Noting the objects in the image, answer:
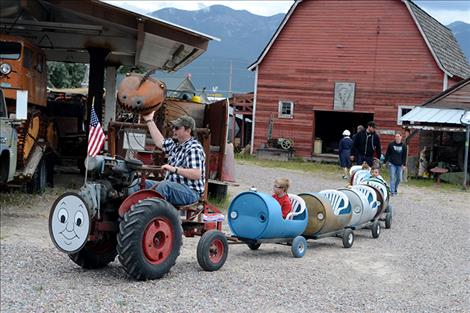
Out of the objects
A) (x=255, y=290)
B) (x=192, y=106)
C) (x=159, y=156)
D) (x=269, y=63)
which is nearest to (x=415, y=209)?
(x=192, y=106)

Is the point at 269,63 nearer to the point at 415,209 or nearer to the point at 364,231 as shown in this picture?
the point at 415,209

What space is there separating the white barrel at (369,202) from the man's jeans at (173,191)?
14.2 ft

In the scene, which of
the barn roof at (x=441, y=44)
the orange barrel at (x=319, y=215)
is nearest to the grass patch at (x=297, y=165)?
the barn roof at (x=441, y=44)

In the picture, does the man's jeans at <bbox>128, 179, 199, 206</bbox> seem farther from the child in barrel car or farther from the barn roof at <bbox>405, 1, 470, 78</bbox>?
the barn roof at <bbox>405, 1, 470, 78</bbox>

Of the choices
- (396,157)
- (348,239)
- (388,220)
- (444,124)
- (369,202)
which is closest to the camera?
(348,239)

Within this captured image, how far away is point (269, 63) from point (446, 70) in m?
8.14

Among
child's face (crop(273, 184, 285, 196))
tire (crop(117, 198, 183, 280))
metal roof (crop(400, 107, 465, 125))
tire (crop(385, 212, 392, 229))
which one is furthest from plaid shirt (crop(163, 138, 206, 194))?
metal roof (crop(400, 107, 465, 125))

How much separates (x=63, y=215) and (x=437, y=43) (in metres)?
28.2

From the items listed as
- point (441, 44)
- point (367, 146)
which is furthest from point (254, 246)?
point (441, 44)

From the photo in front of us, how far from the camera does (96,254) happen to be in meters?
8.02

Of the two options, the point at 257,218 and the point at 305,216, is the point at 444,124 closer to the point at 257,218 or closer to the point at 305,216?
the point at 305,216

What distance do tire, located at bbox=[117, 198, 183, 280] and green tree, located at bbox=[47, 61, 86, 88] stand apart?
2877cm

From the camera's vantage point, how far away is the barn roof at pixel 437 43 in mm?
31188

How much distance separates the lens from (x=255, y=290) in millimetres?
7445
